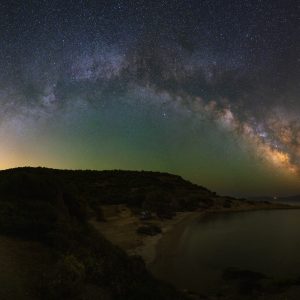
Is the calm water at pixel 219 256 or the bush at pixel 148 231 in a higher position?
the bush at pixel 148 231

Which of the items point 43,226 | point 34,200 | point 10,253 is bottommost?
point 10,253

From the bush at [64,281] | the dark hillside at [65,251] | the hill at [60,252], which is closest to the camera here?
the bush at [64,281]

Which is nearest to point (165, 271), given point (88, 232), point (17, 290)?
point (88, 232)

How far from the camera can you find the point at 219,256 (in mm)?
25188

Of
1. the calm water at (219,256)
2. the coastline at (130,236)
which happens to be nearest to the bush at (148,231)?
the coastline at (130,236)

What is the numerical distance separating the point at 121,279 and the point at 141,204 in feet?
141

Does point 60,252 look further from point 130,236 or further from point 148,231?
point 148,231

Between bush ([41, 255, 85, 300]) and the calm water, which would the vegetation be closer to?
bush ([41, 255, 85, 300])

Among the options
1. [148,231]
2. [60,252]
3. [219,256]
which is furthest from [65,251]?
[148,231]

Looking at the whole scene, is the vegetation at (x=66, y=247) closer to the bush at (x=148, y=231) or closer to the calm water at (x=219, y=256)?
the calm water at (x=219, y=256)

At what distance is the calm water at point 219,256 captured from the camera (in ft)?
62.3

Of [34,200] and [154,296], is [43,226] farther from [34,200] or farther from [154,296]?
[154,296]

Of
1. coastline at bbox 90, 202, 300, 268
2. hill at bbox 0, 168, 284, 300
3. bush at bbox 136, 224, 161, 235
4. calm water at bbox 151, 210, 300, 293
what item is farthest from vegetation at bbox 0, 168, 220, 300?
bush at bbox 136, 224, 161, 235

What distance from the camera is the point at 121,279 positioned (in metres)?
13.0
